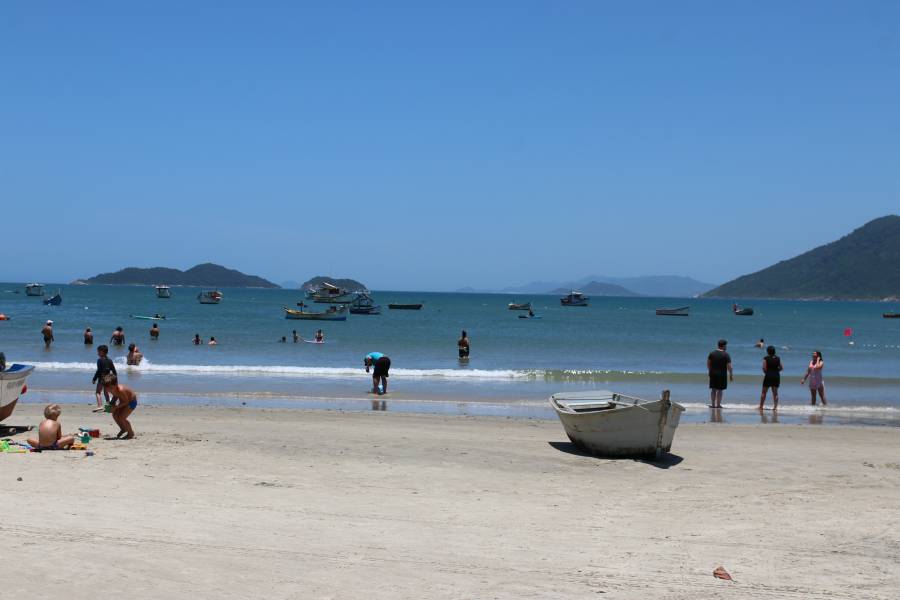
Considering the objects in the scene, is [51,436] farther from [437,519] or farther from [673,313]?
[673,313]

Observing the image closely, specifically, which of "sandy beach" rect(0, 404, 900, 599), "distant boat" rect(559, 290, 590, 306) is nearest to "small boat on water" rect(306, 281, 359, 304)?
"distant boat" rect(559, 290, 590, 306)

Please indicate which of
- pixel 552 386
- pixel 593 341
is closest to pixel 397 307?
pixel 593 341

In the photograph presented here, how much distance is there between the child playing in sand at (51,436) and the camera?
40.3ft

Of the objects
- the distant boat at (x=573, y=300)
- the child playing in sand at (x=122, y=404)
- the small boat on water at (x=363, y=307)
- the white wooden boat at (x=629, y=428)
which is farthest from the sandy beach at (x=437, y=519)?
the distant boat at (x=573, y=300)

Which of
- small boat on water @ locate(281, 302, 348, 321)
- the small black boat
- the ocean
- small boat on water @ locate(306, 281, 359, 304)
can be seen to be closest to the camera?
the ocean

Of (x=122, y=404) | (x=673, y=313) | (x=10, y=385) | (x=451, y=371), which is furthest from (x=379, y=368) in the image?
(x=673, y=313)

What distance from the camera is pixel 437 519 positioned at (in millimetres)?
9148

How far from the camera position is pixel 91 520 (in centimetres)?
844

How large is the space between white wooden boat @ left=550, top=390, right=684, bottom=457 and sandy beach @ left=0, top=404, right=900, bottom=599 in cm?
37

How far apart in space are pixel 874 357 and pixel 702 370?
58.1 feet

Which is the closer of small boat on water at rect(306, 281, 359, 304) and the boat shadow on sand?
the boat shadow on sand

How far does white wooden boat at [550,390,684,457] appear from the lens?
1288cm

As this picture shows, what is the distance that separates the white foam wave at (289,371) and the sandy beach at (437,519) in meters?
13.4

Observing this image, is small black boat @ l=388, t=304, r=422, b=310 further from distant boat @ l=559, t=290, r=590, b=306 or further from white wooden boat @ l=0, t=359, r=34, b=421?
white wooden boat @ l=0, t=359, r=34, b=421
